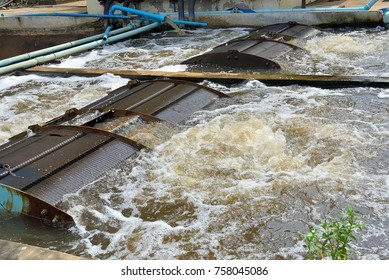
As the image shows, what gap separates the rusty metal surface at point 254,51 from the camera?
9367 mm

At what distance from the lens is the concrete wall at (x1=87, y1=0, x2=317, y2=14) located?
44.6ft

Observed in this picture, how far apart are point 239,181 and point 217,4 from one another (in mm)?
9677

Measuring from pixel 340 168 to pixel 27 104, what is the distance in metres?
5.33

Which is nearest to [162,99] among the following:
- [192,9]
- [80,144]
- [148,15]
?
[80,144]

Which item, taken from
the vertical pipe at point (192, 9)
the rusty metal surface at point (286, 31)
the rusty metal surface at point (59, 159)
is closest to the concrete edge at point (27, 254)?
the rusty metal surface at point (59, 159)

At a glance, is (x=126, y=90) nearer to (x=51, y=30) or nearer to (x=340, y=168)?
(x=340, y=168)

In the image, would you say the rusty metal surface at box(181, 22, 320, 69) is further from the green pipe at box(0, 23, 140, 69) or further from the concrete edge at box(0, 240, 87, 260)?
the concrete edge at box(0, 240, 87, 260)

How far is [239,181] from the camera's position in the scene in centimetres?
524

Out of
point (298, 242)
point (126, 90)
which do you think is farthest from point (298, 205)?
point (126, 90)

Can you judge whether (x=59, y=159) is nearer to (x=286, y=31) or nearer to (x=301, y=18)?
(x=286, y=31)

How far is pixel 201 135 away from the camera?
20.7 ft

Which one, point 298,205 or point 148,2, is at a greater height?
point 148,2

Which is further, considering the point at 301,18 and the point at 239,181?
the point at 301,18

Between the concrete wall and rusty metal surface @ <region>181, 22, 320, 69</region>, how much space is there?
2.34 metres
